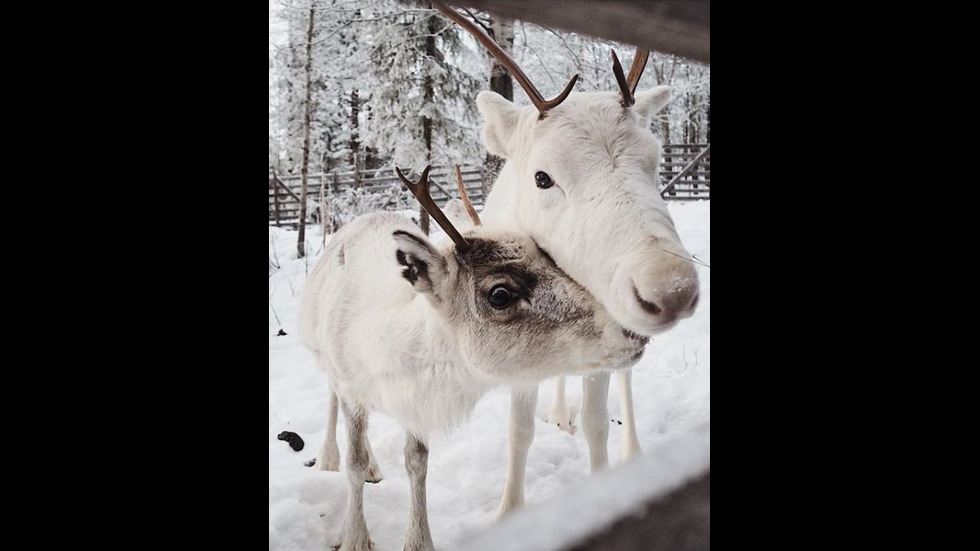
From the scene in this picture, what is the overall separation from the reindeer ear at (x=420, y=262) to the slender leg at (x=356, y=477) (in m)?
0.66

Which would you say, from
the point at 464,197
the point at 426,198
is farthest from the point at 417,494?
the point at 426,198

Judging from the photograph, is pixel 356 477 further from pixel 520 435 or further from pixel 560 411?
pixel 560 411

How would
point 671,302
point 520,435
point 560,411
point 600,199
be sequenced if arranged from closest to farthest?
point 671,302 < point 600,199 < point 520,435 < point 560,411

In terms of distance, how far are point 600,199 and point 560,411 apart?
5.60 feet

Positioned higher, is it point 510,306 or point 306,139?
point 306,139

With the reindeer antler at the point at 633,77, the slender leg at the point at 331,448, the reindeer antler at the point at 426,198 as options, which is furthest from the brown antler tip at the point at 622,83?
the slender leg at the point at 331,448

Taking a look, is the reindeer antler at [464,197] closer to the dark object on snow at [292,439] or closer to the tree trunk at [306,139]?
the tree trunk at [306,139]

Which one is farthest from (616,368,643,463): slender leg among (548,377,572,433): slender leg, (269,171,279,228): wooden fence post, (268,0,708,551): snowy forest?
(269,171,279,228): wooden fence post

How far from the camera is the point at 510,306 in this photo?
1.17 m
